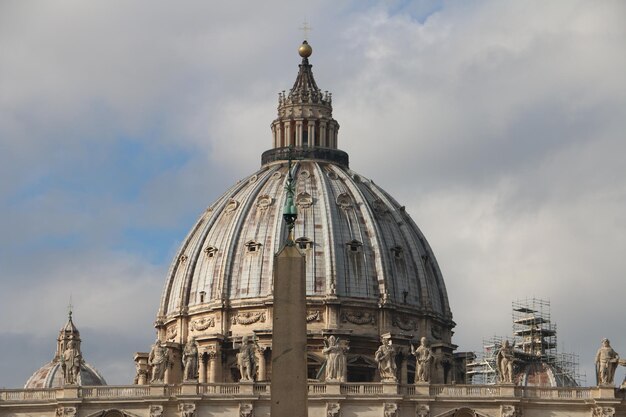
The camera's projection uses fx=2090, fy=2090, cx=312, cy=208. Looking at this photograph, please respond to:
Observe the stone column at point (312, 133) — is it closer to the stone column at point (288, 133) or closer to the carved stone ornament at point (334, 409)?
the stone column at point (288, 133)

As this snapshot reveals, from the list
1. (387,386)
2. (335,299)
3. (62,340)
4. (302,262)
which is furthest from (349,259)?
(302,262)

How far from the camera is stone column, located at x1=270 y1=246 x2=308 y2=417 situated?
192ft

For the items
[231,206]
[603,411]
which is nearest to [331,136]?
[231,206]

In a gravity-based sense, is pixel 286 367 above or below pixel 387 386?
below

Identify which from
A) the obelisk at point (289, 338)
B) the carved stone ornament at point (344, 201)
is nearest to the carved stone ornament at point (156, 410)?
the carved stone ornament at point (344, 201)

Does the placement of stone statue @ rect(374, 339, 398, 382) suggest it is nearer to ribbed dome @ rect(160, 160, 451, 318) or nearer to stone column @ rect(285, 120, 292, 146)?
ribbed dome @ rect(160, 160, 451, 318)

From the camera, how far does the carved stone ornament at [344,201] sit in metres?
157

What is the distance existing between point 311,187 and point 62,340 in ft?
72.4

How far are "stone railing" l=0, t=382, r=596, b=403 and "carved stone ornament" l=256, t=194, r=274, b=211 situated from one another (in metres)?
40.0

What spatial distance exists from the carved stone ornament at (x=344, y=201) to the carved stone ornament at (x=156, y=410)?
145 ft

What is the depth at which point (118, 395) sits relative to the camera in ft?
383

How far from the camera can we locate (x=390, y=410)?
114m

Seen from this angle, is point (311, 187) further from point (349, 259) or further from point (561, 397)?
point (561, 397)

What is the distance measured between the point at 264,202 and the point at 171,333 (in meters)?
12.1
